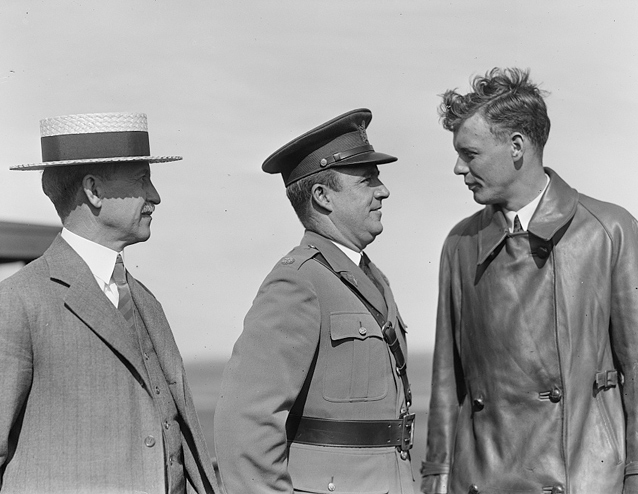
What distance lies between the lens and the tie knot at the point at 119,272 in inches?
150

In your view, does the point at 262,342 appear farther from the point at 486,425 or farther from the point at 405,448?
the point at 486,425

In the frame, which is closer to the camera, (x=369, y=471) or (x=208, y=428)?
(x=369, y=471)

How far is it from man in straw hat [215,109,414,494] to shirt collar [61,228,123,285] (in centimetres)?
61

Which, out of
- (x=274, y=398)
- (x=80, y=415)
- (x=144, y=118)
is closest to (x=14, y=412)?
(x=80, y=415)

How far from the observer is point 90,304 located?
3.63 metres

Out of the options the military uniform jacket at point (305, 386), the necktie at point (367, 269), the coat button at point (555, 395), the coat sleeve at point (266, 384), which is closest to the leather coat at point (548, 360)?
the coat button at point (555, 395)

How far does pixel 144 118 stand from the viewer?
157 inches

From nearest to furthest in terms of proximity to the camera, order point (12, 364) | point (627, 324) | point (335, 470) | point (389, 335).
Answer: point (12, 364) → point (335, 470) → point (389, 335) → point (627, 324)

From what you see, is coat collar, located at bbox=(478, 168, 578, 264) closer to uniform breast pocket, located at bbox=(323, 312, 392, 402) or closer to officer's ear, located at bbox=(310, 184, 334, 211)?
officer's ear, located at bbox=(310, 184, 334, 211)

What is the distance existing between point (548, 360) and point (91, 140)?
2.30 m

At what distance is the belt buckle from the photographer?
421cm

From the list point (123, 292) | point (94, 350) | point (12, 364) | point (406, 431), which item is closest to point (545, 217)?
point (406, 431)

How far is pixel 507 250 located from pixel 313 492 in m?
1.59

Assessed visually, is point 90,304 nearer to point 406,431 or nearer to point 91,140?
point 91,140
